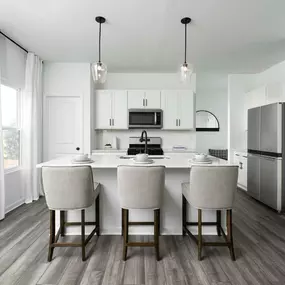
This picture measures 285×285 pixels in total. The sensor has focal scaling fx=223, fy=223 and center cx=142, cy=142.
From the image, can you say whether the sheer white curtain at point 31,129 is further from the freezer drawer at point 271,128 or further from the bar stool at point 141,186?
the freezer drawer at point 271,128

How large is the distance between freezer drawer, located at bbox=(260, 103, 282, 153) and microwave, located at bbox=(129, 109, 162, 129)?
1.96 metres

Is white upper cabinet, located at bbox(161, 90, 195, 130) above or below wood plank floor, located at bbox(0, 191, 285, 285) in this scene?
above

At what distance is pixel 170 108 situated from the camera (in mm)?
4875

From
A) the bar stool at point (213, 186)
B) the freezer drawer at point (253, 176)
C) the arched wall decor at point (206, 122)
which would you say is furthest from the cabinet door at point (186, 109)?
the arched wall decor at point (206, 122)

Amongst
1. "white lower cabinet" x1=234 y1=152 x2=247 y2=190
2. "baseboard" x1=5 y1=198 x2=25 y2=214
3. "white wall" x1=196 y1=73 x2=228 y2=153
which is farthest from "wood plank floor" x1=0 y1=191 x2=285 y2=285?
"white wall" x1=196 y1=73 x2=228 y2=153

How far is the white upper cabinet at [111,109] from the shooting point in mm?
4852

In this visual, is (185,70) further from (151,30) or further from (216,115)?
(216,115)

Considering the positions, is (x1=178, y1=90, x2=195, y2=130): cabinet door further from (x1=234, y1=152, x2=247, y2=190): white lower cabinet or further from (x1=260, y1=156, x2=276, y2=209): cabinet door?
(x1=260, y1=156, x2=276, y2=209): cabinet door

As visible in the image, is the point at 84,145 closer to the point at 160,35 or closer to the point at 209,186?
the point at 160,35

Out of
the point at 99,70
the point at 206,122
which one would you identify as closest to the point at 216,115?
the point at 206,122

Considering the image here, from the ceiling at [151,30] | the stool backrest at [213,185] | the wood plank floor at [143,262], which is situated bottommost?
the wood plank floor at [143,262]

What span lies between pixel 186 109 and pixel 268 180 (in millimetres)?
2116

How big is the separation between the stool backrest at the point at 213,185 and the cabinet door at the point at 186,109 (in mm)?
2856

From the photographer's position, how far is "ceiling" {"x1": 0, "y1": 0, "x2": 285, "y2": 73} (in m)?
2.59
